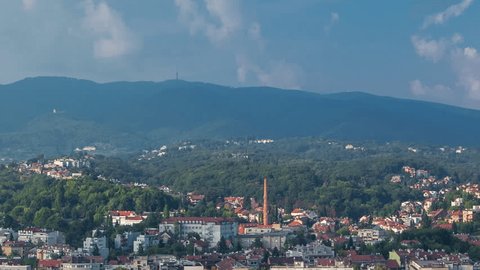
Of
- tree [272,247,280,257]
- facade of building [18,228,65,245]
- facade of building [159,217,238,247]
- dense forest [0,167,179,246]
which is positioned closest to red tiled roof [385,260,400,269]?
tree [272,247,280,257]

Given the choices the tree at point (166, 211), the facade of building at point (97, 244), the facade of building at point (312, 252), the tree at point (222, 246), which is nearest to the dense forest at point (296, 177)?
the tree at point (166, 211)

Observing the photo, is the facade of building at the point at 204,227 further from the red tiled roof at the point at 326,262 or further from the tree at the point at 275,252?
the red tiled roof at the point at 326,262

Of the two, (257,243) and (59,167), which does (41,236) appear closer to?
(257,243)

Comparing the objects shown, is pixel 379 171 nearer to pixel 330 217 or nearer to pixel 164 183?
pixel 164 183

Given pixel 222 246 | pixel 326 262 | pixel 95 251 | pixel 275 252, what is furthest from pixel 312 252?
pixel 95 251

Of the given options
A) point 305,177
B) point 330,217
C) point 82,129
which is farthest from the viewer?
point 82,129

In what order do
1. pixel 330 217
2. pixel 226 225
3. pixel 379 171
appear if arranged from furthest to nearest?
pixel 379 171 < pixel 330 217 < pixel 226 225

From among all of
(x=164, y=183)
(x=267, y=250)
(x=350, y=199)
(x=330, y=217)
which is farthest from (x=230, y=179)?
(x=267, y=250)
